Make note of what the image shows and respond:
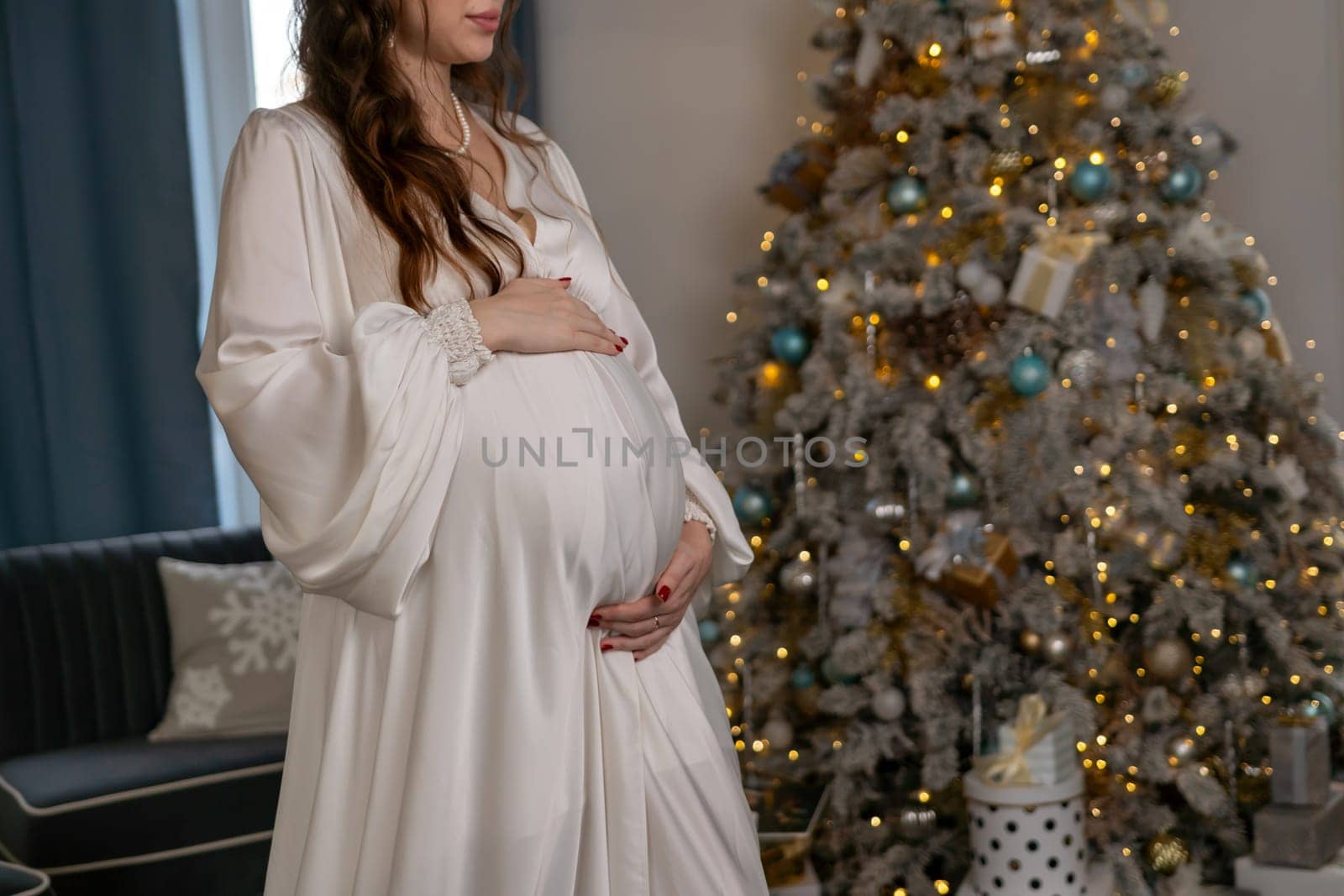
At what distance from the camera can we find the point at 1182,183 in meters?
2.54

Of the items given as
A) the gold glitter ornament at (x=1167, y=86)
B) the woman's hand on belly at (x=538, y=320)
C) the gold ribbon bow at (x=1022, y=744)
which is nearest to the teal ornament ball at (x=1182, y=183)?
the gold glitter ornament at (x=1167, y=86)

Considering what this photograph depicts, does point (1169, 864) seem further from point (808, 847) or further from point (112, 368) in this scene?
point (112, 368)

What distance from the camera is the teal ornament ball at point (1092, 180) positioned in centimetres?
248

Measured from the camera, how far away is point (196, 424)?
125 inches

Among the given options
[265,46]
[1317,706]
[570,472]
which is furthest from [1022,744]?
[265,46]

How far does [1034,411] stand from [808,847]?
985mm

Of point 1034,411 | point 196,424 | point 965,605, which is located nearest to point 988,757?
point 965,605

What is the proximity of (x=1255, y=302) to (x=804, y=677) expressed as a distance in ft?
3.98

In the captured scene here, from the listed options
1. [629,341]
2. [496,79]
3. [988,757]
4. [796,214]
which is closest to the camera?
[629,341]

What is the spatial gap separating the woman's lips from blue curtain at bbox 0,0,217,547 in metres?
1.93

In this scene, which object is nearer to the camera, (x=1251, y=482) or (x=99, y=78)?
(x=1251, y=482)

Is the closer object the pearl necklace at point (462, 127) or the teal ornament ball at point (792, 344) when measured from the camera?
the pearl necklace at point (462, 127)

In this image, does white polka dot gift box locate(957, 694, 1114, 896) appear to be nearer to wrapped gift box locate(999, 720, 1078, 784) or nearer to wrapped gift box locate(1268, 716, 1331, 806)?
wrapped gift box locate(999, 720, 1078, 784)

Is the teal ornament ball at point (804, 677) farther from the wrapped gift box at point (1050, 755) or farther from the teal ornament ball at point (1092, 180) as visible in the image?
the teal ornament ball at point (1092, 180)
